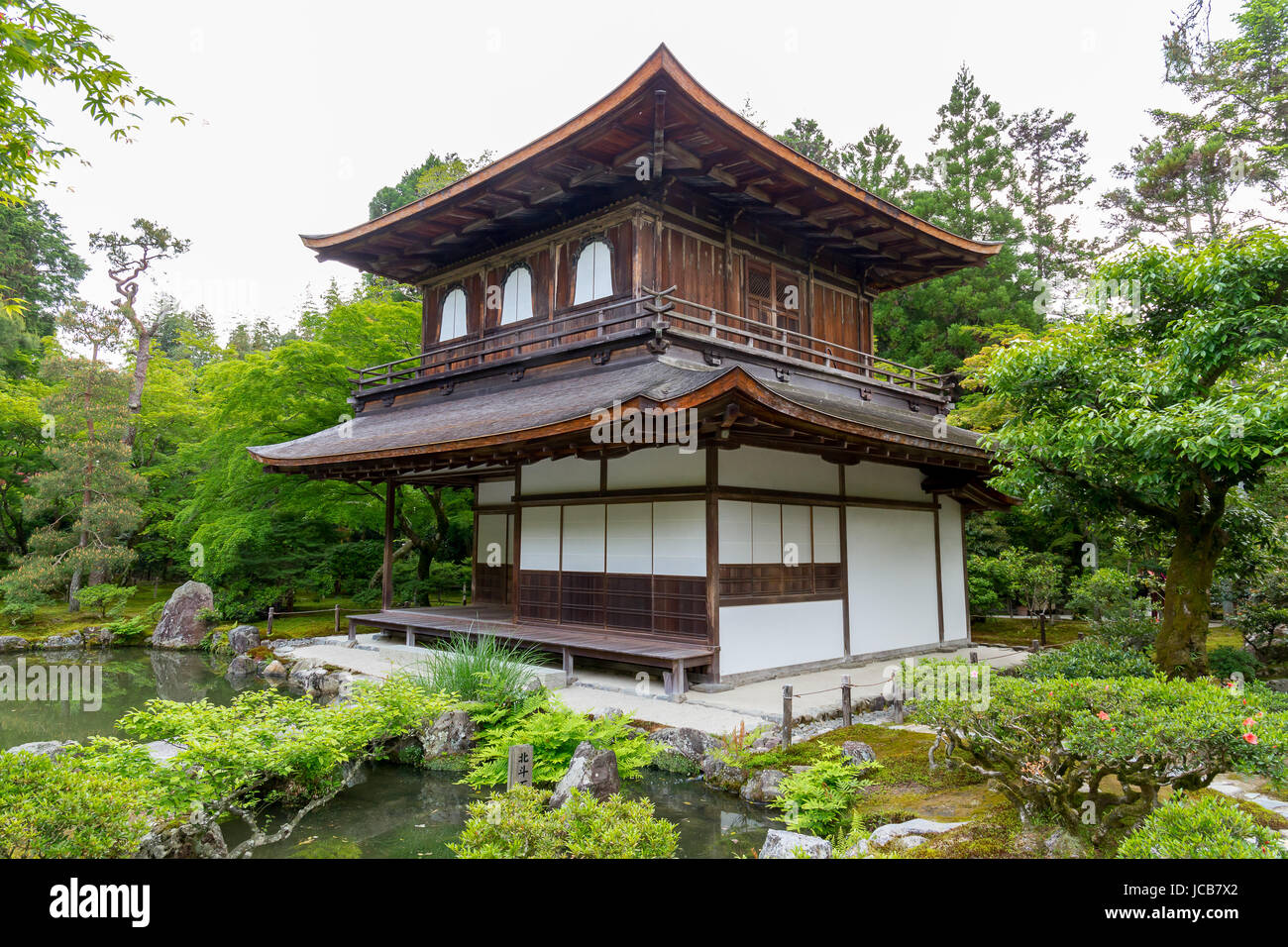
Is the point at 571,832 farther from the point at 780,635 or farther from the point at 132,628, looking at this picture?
the point at 132,628

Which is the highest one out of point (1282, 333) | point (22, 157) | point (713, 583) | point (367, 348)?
point (367, 348)

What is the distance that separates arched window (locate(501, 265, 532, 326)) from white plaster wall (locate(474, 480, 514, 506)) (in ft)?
11.1

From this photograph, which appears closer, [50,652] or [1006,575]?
[1006,575]

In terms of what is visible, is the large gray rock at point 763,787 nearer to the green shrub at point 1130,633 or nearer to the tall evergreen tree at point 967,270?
the green shrub at point 1130,633

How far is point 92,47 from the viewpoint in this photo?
5211mm

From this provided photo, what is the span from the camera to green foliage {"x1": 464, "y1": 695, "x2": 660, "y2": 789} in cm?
653

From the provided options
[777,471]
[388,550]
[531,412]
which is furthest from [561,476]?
[388,550]

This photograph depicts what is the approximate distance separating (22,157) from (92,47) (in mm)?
1073

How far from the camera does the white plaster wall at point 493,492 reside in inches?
591

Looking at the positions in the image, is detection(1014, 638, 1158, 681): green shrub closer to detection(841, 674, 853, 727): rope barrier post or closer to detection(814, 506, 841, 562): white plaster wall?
detection(841, 674, 853, 727): rope barrier post

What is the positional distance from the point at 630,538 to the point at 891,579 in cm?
475

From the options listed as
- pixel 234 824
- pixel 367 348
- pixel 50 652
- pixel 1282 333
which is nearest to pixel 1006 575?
pixel 1282 333

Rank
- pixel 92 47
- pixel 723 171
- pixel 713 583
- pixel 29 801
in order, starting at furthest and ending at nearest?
pixel 723 171, pixel 713 583, pixel 92 47, pixel 29 801

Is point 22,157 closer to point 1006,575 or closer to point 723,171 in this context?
point 723,171
